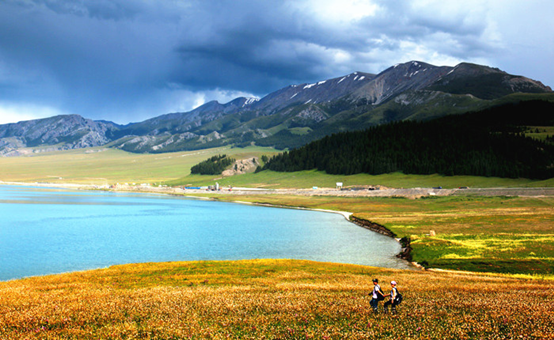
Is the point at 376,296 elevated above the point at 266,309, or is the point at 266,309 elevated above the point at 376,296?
the point at 376,296

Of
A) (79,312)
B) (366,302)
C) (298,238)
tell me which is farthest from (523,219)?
(79,312)

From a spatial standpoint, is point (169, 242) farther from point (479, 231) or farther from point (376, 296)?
point (479, 231)

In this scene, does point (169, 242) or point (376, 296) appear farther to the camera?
point (169, 242)

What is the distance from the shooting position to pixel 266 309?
25.2m

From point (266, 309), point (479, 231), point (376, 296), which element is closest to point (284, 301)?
point (266, 309)

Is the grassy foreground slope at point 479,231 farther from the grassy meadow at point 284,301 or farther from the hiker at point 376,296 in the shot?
the hiker at point 376,296

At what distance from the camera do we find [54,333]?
20.1 metres

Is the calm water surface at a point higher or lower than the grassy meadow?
lower

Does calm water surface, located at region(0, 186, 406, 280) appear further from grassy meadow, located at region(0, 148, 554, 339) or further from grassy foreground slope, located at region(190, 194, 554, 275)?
grassy meadow, located at region(0, 148, 554, 339)

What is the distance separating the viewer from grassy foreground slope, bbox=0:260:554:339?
66.7 feet

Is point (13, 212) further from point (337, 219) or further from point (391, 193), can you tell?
point (391, 193)

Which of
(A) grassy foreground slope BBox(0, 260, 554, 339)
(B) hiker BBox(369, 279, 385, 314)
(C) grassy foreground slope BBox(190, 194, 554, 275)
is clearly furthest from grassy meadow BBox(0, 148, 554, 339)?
(B) hiker BBox(369, 279, 385, 314)

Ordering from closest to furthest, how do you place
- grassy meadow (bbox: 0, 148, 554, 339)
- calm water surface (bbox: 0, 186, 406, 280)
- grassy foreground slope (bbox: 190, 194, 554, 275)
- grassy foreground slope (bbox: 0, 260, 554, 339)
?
1. grassy foreground slope (bbox: 0, 260, 554, 339)
2. grassy meadow (bbox: 0, 148, 554, 339)
3. grassy foreground slope (bbox: 190, 194, 554, 275)
4. calm water surface (bbox: 0, 186, 406, 280)

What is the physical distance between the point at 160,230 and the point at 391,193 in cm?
12085
